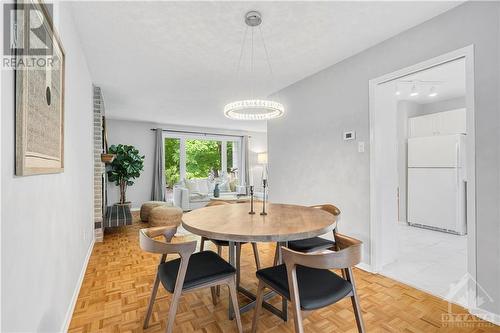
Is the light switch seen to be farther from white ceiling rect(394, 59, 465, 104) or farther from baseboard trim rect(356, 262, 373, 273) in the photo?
baseboard trim rect(356, 262, 373, 273)

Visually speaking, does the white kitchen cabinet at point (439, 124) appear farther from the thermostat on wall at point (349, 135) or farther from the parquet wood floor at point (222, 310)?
the parquet wood floor at point (222, 310)

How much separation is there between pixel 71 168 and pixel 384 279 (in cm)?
304

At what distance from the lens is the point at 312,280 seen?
1.45 meters

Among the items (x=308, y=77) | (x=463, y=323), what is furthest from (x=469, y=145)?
(x=308, y=77)

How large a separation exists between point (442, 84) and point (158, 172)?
6.45m

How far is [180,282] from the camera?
1418mm

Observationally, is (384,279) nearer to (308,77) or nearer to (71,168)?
(308,77)

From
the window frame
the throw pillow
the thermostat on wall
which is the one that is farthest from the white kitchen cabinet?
the window frame

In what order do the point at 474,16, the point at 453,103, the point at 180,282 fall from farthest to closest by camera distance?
the point at 453,103 < the point at 474,16 < the point at 180,282

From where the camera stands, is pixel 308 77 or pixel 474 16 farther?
pixel 308 77

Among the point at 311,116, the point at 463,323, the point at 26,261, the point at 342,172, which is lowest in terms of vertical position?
the point at 463,323

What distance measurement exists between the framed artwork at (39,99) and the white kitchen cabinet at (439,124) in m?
5.24

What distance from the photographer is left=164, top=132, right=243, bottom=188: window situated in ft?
24.0

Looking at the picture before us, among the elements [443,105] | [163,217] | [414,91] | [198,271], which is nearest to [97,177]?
[163,217]
